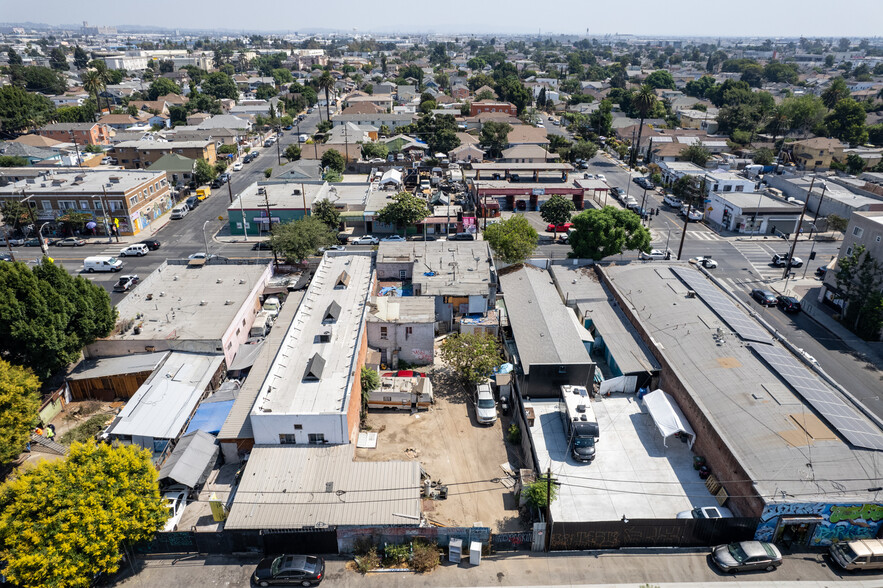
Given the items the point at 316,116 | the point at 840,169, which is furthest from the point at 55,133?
the point at 840,169

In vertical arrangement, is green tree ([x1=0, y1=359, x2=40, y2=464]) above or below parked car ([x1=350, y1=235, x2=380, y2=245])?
above

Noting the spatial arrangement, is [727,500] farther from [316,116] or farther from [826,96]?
[316,116]

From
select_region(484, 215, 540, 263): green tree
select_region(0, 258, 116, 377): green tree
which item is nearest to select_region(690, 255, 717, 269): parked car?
select_region(484, 215, 540, 263): green tree

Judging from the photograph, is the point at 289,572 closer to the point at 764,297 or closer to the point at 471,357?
the point at 471,357

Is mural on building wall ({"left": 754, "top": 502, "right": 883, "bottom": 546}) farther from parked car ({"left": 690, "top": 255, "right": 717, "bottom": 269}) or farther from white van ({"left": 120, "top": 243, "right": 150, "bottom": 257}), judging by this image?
white van ({"left": 120, "top": 243, "right": 150, "bottom": 257})

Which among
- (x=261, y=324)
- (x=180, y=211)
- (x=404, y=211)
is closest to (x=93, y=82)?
(x=180, y=211)

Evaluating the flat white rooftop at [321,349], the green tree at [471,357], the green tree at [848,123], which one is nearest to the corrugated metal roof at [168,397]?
the flat white rooftop at [321,349]
